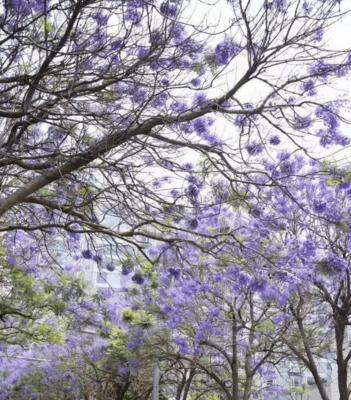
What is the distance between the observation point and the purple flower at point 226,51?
4836 mm

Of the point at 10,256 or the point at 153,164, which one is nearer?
the point at 153,164

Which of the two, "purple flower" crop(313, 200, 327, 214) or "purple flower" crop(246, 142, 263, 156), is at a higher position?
"purple flower" crop(313, 200, 327, 214)

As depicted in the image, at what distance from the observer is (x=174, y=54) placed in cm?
469

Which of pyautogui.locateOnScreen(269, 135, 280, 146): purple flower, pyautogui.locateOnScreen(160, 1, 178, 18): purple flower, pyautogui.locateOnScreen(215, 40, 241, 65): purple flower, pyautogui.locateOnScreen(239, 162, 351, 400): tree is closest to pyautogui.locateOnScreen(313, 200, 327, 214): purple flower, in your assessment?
pyautogui.locateOnScreen(239, 162, 351, 400): tree

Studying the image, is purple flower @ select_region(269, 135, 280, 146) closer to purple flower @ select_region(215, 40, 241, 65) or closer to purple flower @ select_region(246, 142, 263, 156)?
purple flower @ select_region(246, 142, 263, 156)

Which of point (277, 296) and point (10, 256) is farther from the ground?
point (10, 256)

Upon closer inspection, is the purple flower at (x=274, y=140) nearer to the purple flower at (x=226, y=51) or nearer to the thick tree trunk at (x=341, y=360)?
the purple flower at (x=226, y=51)

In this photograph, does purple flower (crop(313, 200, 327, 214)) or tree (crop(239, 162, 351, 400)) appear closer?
tree (crop(239, 162, 351, 400))

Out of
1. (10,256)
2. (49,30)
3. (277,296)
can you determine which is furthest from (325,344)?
(49,30)

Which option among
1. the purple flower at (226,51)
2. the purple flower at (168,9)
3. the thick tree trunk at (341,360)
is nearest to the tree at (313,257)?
the thick tree trunk at (341,360)

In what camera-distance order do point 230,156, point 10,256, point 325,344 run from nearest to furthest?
1. point 230,156
2. point 10,256
3. point 325,344

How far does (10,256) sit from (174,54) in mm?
5068

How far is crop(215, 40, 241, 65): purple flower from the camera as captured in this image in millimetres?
4836

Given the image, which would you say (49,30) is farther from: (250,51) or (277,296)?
(277,296)
